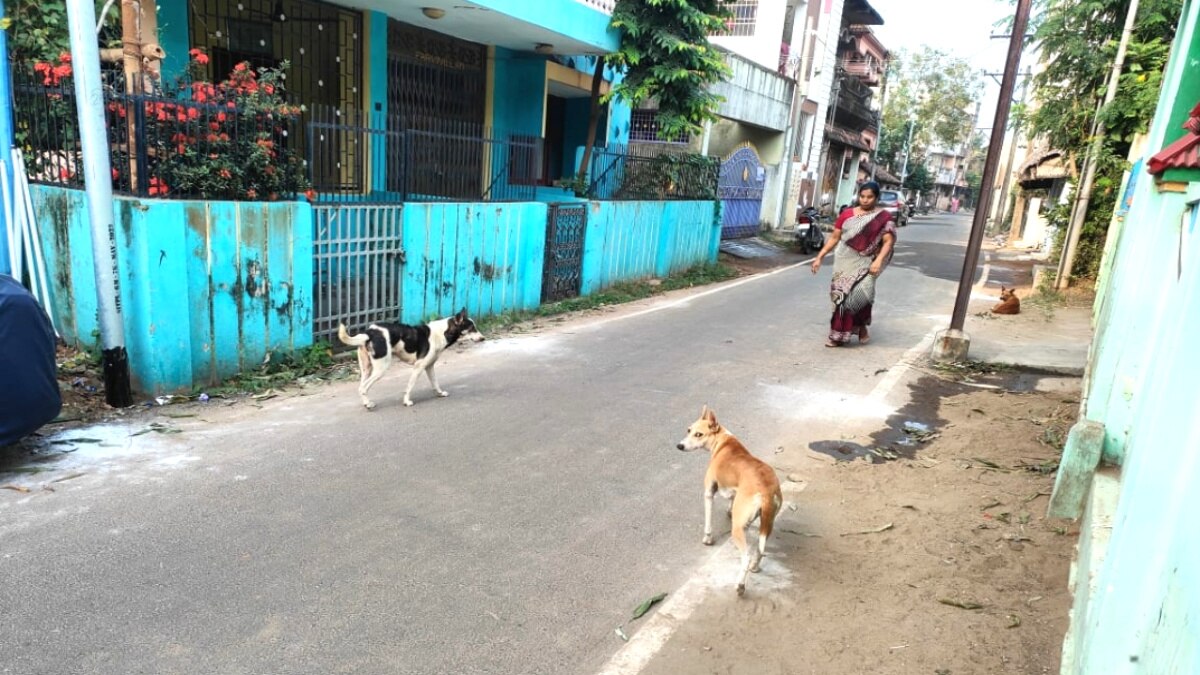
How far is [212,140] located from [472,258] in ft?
11.8

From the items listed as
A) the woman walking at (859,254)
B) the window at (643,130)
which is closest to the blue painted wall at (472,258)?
the woman walking at (859,254)

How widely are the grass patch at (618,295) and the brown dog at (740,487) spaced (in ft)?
17.5

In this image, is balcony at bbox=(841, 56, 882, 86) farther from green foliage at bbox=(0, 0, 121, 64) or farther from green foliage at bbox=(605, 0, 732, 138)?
green foliage at bbox=(0, 0, 121, 64)

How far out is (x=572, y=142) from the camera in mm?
16766

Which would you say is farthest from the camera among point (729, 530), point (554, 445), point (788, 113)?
point (788, 113)

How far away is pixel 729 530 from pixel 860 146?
39186 mm

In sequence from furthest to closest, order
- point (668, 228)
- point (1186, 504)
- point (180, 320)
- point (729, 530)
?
1. point (668, 228)
2. point (180, 320)
3. point (729, 530)
4. point (1186, 504)

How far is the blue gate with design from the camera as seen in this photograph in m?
21.1

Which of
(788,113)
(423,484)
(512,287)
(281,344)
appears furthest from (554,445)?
(788,113)

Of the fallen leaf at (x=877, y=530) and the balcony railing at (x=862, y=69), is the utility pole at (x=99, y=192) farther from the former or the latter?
the balcony railing at (x=862, y=69)

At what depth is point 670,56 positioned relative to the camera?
12570mm

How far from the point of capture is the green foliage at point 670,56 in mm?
12219

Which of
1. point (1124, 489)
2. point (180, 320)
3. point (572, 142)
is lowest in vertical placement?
point (180, 320)

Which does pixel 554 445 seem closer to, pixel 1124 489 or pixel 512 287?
pixel 1124 489
